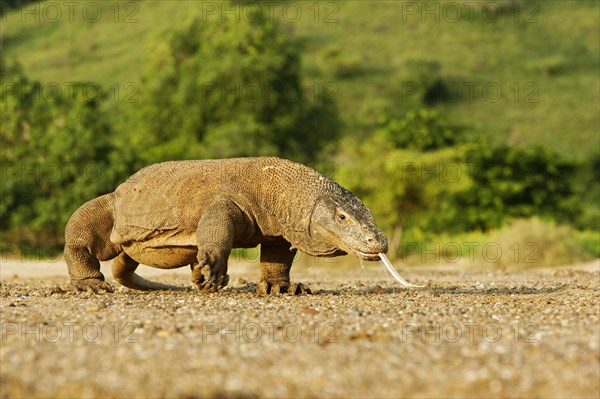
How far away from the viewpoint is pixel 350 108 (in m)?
73.8

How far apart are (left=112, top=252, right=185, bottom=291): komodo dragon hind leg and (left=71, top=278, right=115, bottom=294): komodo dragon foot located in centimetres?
49

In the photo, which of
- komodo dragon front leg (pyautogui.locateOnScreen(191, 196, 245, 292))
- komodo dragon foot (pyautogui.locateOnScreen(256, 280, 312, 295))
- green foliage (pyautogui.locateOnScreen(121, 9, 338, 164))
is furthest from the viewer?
green foliage (pyautogui.locateOnScreen(121, 9, 338, 164))

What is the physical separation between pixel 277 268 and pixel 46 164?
959 inches

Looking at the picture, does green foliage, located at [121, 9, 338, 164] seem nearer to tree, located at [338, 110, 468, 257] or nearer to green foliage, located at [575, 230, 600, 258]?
tree, located at [338, 110, 468, 257]

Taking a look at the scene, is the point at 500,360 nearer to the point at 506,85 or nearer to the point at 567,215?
the point at 567,215

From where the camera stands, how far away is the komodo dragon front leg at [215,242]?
33.2 feet

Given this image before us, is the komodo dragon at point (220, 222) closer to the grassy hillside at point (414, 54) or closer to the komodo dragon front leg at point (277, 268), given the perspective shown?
the komodo dragon front leg at point (277, 268)

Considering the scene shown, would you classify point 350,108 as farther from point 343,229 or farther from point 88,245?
point 343,229

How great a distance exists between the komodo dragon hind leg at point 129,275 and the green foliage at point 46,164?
19886mm

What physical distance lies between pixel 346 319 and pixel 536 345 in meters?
1.90

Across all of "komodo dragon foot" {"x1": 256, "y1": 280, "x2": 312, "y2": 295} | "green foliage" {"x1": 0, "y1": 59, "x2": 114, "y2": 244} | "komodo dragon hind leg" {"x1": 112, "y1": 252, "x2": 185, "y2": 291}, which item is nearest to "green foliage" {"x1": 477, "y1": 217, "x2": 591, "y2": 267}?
"komodo dragon hind leg" {"x1": 112, "y1": 252, "x2": 185, "y2": 291}

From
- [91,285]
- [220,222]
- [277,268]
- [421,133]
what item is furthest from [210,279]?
[421,133]

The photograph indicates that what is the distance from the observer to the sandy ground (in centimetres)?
562

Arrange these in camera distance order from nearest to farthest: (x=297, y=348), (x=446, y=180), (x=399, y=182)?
1. (x=297, y=348)
2. (x=399, y=182)
3. (x=446, y=180)
